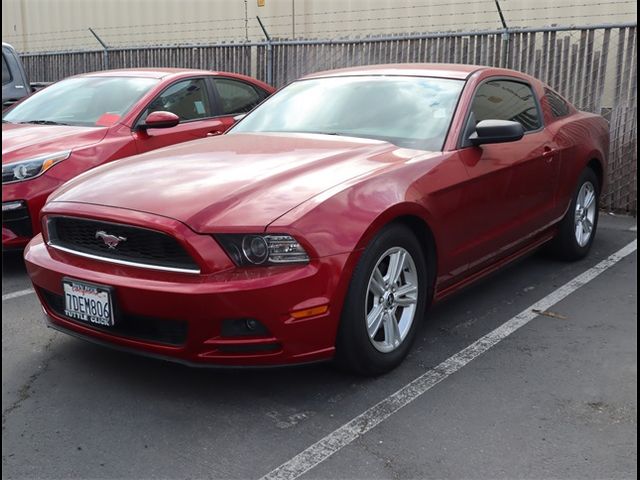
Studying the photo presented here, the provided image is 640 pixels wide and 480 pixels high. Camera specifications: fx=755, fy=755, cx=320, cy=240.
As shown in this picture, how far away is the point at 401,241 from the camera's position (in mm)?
3549

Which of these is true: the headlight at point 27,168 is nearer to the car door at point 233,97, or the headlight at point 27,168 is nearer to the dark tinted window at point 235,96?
the car door at point 233,97

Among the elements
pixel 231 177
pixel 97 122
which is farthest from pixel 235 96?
pixel 231 177

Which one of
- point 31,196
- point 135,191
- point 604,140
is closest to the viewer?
point 135,191

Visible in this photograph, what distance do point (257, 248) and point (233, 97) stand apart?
450 cm

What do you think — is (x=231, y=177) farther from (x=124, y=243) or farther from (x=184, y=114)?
(x=184, y=114)

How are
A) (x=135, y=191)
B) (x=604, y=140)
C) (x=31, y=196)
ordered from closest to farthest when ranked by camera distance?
(x=135, y=191), (x=31, y=196), (x=604, y=140)

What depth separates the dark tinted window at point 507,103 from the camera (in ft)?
15.0

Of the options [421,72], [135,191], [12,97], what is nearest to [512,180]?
[421,72]

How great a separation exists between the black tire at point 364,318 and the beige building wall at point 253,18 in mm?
6996

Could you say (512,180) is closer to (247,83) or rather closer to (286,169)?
(286,169)

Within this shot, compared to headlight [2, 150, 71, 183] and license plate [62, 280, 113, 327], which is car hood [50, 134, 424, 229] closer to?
license plate [62, 280, 113, 327]

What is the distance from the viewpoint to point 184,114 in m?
6.70

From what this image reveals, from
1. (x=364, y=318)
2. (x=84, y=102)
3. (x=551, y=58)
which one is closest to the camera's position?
(x=364, y=318)

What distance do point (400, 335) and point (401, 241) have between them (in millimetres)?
474
